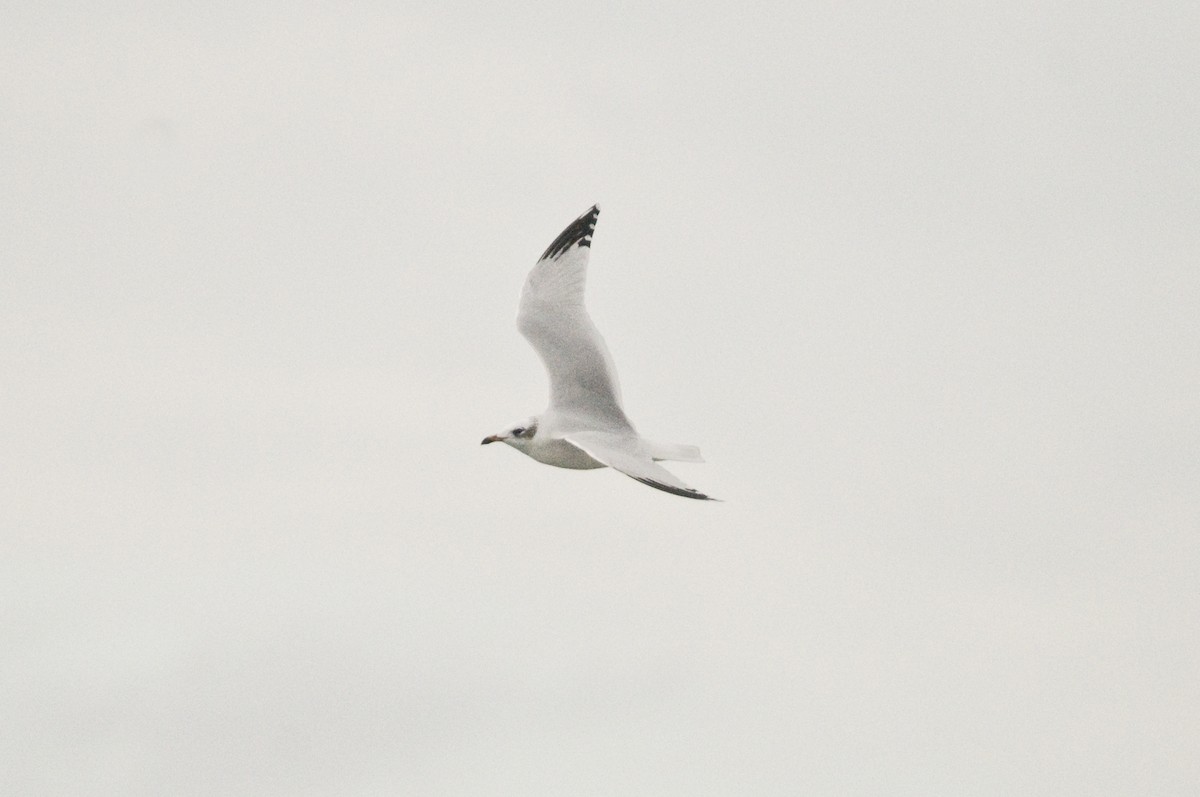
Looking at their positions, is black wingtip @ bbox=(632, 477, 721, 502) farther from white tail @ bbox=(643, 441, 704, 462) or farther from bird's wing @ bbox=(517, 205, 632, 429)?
bird's wing @ bbox=(517, 205, 632, 429)

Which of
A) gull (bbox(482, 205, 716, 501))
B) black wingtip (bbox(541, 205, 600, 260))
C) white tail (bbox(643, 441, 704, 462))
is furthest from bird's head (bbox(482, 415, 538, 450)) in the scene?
black wingtip (bbox(541, 205, 600, 260))

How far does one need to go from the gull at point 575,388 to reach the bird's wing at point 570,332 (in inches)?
0.4

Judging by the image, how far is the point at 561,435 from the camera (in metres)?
17.5

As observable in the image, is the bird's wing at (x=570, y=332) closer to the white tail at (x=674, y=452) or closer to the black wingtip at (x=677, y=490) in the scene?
the white tail at (x=674, y=452)

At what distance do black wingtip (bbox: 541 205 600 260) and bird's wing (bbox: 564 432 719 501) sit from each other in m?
4.04

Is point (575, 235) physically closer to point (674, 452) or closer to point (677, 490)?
point (674, 452)

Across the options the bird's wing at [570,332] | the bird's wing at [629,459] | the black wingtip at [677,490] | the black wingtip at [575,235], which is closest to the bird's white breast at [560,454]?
the bird's wing at [629,459]

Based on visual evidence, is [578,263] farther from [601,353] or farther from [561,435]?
[561,435]

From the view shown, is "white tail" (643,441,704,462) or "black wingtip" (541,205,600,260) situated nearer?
"white tail" (643,441,704,462)

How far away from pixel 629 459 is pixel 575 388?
3038mm

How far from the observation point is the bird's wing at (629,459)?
14.5 meters

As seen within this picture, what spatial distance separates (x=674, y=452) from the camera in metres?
17.3

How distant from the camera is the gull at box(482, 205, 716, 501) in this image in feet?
54.9

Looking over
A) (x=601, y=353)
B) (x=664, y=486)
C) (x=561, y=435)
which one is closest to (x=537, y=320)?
(x=601, y=353)
